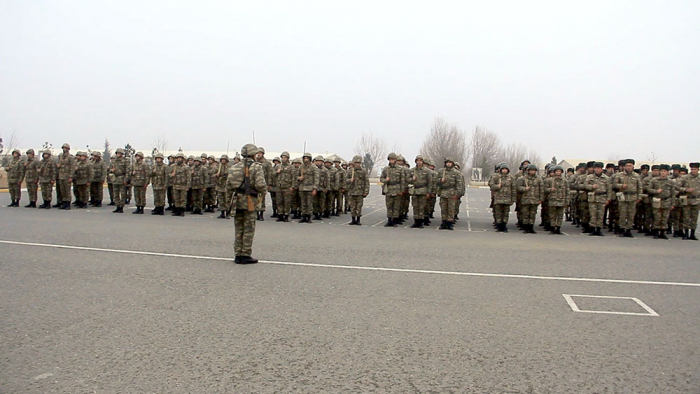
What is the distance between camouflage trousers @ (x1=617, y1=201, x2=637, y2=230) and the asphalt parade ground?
4.30m

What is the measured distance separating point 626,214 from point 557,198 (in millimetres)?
2079

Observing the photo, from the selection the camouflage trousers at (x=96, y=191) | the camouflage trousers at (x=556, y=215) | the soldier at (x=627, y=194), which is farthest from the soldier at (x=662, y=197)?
the camouflage trousers at (x=96, y=191)

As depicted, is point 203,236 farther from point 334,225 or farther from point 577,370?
point 577,370

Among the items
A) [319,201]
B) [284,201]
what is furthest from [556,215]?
[284,201]

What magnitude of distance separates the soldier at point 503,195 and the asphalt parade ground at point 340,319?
187 inches

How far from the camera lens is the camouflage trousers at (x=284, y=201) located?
17812 millimetres

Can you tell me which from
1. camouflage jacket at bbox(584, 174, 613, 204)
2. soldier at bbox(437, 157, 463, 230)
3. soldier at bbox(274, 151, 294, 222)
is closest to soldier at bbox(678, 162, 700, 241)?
camouflage jacket at bbox(584, 174, 613, 204)

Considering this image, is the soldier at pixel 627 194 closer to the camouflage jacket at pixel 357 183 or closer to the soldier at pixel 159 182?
the camouflage jacket at pixel 357 183

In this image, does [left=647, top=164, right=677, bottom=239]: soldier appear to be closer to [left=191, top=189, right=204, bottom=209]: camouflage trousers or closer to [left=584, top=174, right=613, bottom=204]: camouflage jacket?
[left=584, top=174, right=613, bottom=204]: camouflage jacket

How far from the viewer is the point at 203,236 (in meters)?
12.8

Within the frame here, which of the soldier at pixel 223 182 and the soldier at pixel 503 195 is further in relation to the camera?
the soldier at pixel 223 182

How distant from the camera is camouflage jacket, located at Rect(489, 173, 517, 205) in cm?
1622

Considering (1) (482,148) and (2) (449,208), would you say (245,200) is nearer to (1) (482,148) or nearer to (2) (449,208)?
(2) (449,208)

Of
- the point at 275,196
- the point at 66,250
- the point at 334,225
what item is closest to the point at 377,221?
the point at 334,225
